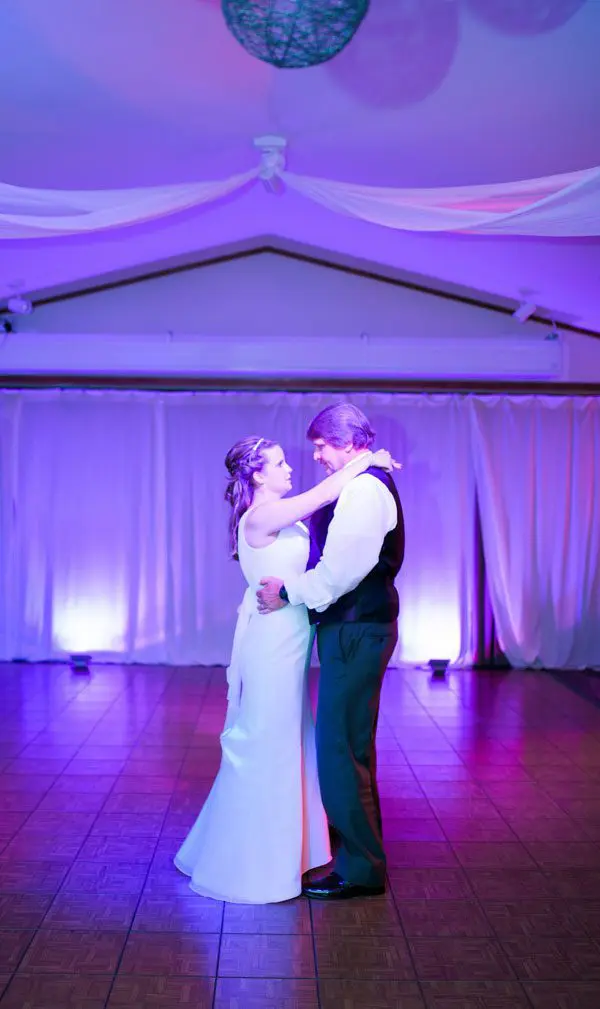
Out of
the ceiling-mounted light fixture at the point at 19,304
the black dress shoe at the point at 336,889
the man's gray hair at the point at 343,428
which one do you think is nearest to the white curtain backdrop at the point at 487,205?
the man's gray hair at the point at 343,428

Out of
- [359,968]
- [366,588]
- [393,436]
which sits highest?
[393,436]

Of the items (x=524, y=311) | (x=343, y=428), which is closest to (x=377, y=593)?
(x=343, y=428)

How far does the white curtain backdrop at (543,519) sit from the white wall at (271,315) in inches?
19.4

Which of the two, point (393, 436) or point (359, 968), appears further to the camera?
point (393, 436)

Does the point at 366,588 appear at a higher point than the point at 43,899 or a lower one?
higher

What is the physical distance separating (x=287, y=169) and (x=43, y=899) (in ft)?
11.3

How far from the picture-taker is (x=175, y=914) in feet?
8.64

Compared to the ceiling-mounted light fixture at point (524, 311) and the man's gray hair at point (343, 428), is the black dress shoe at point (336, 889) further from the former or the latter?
the ceiling-mounted light fixture at point (524, 311)

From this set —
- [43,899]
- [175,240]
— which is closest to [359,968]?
[43,899]

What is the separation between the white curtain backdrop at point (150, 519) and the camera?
6844 millimetres

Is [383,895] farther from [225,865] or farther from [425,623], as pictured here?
[425,623]

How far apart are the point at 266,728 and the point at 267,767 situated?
0.12 meters

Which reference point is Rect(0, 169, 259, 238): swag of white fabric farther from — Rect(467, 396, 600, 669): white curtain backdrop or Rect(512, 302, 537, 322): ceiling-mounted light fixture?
Rect(467, 396, 600, 669): white curtain backdrop

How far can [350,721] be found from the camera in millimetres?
2717
